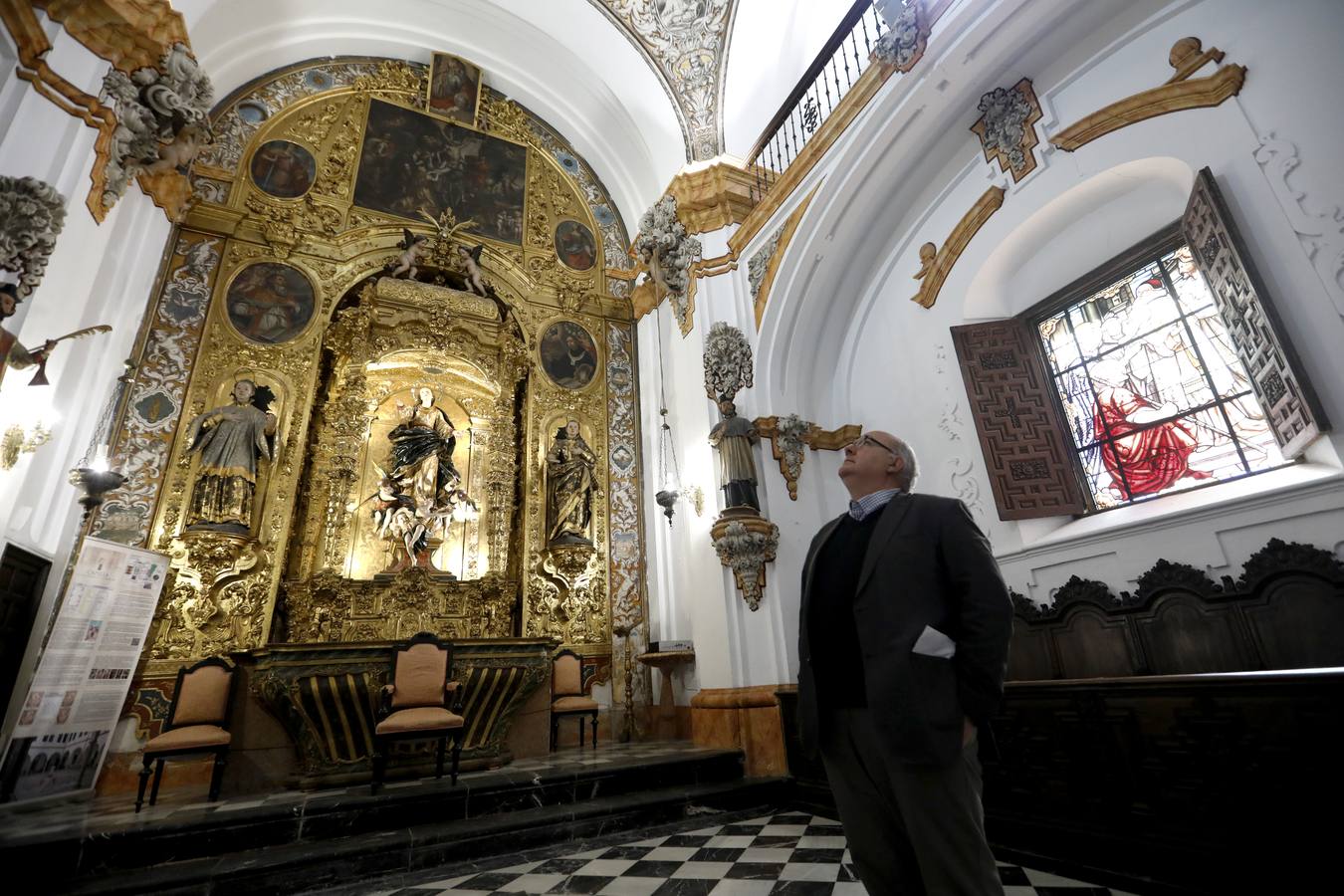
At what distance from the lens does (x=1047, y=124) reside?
15.2 ft

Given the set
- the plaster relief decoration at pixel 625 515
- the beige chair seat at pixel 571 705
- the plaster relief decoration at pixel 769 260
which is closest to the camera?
the beige chair seat at pixel 571 705

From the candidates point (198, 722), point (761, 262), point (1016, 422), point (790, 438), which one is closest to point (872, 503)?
point (1016, 422)

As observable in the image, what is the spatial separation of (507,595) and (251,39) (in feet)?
22.7

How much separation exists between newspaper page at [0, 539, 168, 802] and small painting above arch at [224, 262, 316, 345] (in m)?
2.52

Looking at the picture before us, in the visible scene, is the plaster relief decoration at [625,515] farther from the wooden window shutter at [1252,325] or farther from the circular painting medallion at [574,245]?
the wooden window shutter at [1252,325]

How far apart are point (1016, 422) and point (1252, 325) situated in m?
1.60

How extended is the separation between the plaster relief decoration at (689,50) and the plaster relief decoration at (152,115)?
180 inches

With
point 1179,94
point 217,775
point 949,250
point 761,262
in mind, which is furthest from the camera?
point 761,262

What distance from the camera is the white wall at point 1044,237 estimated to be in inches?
129

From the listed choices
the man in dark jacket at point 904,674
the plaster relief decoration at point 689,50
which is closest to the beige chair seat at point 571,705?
the man in dark jacket at point 904,674

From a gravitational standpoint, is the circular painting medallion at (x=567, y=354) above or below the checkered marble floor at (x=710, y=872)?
above

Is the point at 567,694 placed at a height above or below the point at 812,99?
below

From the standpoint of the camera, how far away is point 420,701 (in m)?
4.62

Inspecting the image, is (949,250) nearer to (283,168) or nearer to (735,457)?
(735,457)
